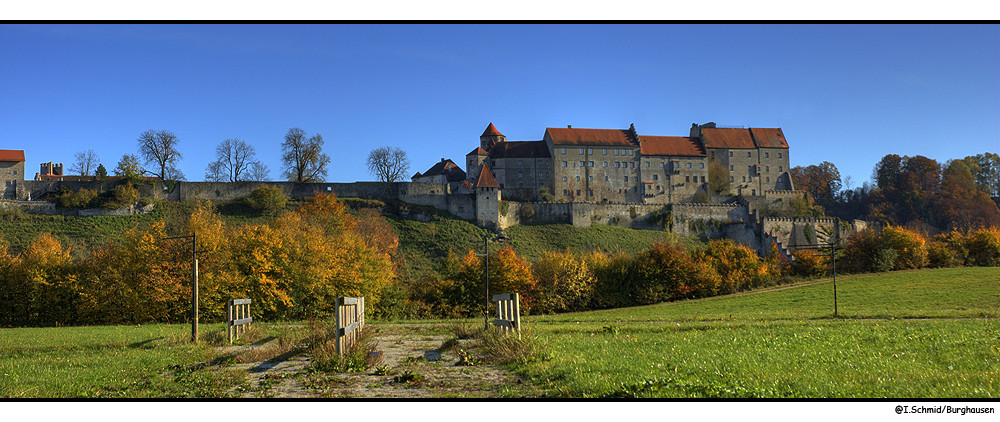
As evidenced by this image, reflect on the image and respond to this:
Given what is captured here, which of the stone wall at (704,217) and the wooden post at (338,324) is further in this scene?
the stone wall at (704,217)

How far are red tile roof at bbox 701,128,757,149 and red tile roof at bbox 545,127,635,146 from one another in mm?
10475

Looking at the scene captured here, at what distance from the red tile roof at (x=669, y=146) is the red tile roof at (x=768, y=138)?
786 centimetres

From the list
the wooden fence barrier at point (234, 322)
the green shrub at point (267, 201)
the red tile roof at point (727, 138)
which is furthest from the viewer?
the red tile roof at point (727, 138)

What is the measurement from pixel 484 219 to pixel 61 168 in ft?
196

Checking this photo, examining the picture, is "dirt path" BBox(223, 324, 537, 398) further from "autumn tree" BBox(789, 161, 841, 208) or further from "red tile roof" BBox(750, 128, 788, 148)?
"autumn tree" BBox(789, 161, 841, 208)

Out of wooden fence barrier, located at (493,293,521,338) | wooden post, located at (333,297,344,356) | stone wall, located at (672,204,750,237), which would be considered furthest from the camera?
stone wall, located at (672,204,750,237)

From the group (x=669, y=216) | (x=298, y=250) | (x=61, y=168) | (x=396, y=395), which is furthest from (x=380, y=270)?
(x=61, y=168)

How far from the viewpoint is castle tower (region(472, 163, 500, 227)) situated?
68.9 metres

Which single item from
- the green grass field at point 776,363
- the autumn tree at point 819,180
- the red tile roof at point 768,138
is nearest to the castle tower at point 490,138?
the red tile roof at point 768,138

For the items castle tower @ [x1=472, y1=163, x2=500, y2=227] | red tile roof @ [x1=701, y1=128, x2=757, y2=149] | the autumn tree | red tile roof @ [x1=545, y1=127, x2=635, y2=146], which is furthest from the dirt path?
the autumn tree

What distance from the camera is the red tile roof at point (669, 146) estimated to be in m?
88.5

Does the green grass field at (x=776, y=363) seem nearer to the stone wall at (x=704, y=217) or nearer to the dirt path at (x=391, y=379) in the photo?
the dirt path at (x=391, y=379)

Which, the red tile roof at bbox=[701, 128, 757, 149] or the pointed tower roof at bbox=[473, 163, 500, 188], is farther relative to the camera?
the red tile roof at bbox=[701, 128, 757, 149]

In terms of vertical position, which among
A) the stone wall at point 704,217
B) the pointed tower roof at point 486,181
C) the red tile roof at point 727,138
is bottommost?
the stone wall at point 704,217
